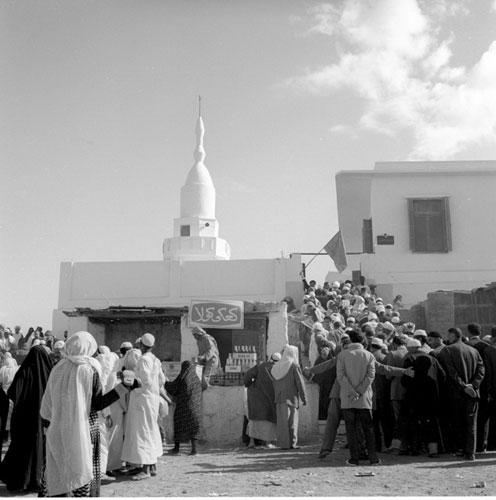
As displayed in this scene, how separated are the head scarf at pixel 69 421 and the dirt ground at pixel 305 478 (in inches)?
49.7

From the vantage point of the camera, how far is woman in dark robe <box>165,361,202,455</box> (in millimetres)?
8078

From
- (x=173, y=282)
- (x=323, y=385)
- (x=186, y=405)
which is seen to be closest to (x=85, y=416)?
(x=186, y=405)

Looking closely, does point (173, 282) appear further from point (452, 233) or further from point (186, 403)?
point (186, 403)

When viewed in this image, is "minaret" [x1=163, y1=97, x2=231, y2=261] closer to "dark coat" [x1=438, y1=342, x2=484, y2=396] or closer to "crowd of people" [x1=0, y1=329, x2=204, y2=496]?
"crowd of people" [x1=0, y1=329, x2=204, y2=496]

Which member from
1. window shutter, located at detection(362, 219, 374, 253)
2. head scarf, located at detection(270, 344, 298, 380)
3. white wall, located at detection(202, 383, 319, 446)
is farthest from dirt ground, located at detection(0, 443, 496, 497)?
window shutter, located at detection(362, 219, 374, 253)

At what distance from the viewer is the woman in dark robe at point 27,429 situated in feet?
19.4

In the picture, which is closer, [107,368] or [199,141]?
[107,368]

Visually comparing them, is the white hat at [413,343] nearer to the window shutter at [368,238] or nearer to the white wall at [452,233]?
the white wall at [452,233]

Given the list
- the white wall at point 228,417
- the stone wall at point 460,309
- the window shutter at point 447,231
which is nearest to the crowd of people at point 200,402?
the white wall at point 228,417

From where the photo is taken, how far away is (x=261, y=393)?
28.4 feet

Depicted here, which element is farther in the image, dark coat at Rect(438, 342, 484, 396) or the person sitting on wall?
the person sitting on wall

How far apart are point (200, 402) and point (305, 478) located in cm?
256

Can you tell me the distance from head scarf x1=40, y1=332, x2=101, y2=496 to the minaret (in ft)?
62.8

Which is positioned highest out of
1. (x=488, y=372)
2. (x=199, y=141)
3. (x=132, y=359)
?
(x=199, y=141)
